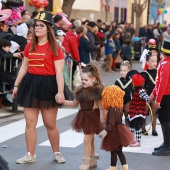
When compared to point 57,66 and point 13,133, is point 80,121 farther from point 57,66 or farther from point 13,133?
point 13,133

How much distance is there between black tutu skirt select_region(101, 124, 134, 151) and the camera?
7.28m

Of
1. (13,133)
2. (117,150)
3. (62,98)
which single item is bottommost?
(13,133)

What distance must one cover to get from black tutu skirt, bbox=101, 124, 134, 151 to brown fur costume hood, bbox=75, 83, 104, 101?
19.4 inches

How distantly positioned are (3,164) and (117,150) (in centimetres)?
234

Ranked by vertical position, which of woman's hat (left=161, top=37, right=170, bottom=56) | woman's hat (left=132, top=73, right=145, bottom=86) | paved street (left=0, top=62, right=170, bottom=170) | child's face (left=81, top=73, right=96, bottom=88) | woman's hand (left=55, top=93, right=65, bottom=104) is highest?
woman's hat (left=161, top=37, right=170, bottom=56)

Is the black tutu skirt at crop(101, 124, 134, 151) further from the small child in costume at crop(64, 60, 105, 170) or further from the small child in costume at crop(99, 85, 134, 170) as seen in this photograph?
the small child in costume at crop(64, 60, 105, 170)

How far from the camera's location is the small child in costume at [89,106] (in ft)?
24.9

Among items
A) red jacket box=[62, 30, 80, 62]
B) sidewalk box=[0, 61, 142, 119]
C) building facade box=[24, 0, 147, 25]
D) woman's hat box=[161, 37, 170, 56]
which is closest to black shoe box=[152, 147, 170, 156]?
woman's hat box=[161, 37, 170, 56]

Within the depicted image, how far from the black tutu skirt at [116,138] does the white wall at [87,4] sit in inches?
1234

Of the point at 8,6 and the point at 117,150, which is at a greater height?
the point at 8,6

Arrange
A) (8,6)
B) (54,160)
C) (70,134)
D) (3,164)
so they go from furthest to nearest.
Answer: (8,6) < (70,134) < (54,160) < (3,164)

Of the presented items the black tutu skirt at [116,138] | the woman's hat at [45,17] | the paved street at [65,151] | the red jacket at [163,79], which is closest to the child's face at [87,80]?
the black tutu skirt at [116,138]

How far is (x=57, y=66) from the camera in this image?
7.87 meters

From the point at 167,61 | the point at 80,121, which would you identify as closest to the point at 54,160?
the point at 80,121
